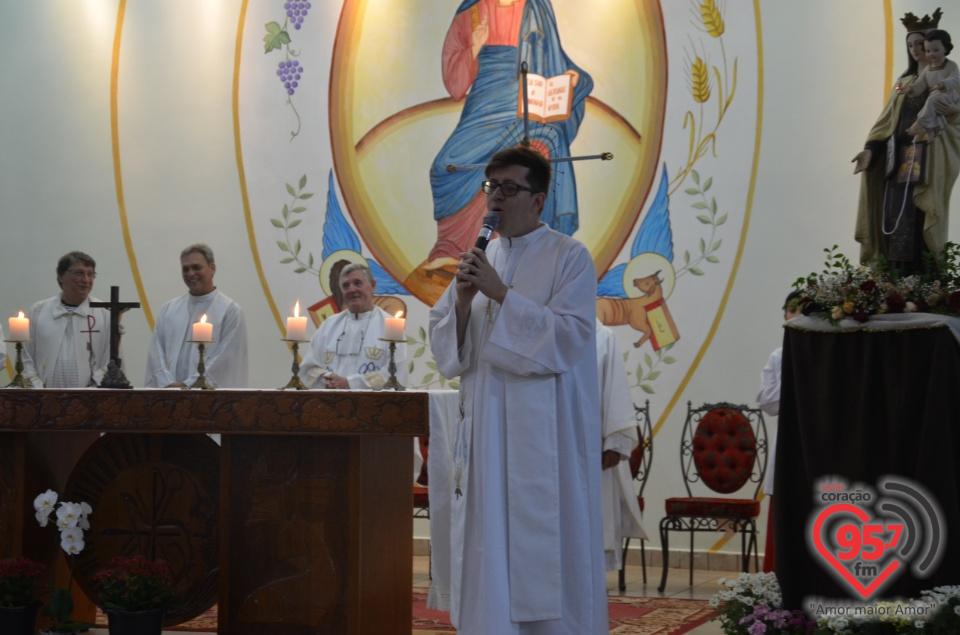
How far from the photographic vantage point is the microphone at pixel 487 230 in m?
3.76

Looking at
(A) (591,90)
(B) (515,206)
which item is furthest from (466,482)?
(A) (591,90)

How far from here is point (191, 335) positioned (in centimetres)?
679

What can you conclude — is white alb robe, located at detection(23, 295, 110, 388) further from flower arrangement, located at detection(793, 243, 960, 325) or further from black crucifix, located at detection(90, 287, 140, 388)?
flower arrangement, located at detection(793, 243, 960, 325)

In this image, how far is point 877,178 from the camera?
15.8 ft

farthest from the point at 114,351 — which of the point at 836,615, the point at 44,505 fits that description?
the point at 836,615

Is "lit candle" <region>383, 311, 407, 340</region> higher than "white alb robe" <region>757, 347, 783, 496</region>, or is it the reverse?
"lit candle" <region>383, 311, 407, 340</region>

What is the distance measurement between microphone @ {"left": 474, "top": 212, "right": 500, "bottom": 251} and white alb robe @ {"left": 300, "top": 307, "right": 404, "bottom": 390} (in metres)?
3.14

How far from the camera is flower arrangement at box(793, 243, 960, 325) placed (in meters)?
4.25

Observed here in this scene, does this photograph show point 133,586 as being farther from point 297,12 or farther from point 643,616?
point 297,12

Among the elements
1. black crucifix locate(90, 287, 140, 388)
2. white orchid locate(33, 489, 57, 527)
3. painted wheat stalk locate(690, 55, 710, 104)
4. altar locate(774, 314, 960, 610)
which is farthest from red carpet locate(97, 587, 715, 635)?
painted wheat stalk locate(690, 55, 710, 104)

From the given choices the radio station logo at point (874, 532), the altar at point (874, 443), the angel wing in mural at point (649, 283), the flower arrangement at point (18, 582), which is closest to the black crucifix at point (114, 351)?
the flower arrangement at point (18, 582)

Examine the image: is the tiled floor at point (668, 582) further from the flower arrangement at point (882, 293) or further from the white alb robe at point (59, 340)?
the flower arrangement at point (882, 293)

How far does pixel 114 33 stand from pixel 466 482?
276 inches

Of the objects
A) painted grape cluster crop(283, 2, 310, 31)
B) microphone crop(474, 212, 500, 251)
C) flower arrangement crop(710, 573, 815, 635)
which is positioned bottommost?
flower arrangement crop(710, 573, 815, 635)
